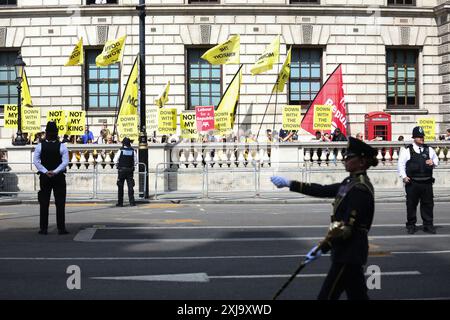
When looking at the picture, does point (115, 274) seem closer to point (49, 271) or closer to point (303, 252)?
point (49, 271)

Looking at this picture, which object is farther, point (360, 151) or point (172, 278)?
point (172, 278)

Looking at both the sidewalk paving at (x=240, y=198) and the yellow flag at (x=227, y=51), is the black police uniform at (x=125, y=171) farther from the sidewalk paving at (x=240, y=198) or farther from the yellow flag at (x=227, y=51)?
the yellow flag at (x=227, y=51)

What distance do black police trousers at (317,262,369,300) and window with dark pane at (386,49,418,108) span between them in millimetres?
27683

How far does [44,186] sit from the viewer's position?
13.0m

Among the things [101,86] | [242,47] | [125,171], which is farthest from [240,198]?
[101,86]

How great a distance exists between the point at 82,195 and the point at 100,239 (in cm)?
1050

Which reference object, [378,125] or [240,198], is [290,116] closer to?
[240,198]

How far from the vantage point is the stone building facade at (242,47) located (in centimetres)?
3105

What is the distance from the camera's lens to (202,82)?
31984mm

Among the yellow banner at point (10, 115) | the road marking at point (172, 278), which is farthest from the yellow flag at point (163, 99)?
the road marking at point (172, 278)

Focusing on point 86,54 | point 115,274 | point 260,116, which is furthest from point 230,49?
point 115,274

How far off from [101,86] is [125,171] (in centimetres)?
1296

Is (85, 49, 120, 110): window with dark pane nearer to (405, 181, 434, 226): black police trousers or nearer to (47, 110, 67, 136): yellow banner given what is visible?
(47, 110, 67, 136): yellow banner

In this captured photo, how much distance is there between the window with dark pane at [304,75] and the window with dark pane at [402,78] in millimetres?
3312
